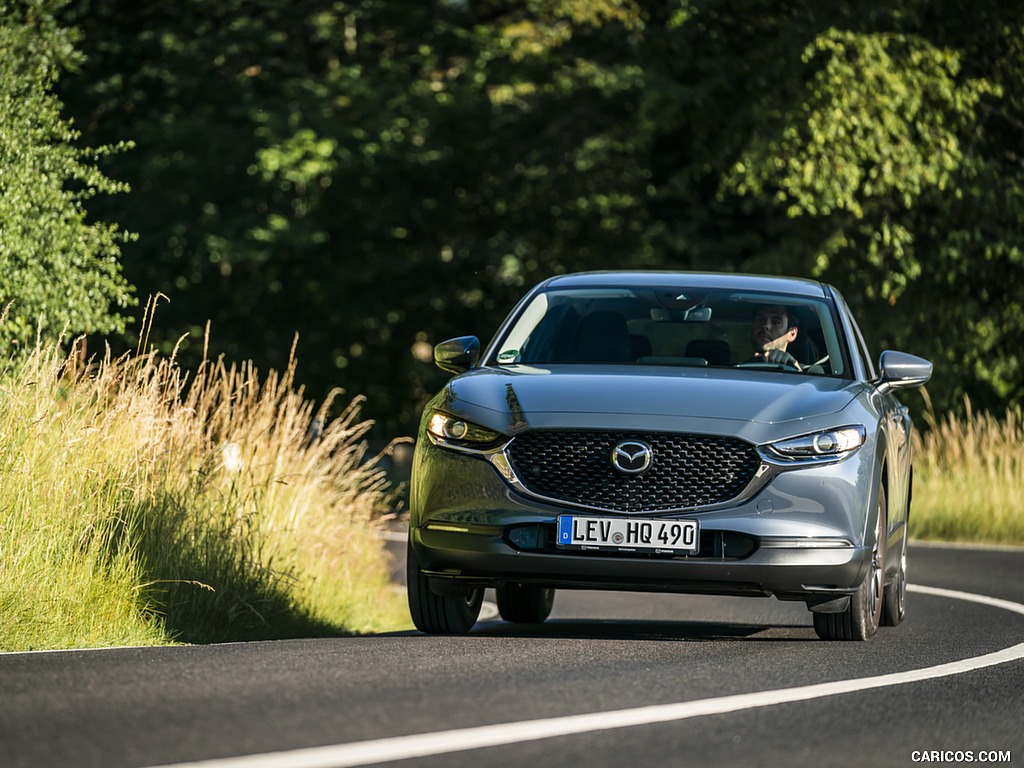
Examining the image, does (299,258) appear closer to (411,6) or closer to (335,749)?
(411,6)

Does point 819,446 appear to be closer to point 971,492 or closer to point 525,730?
point 525,730

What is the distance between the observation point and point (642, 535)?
913cm

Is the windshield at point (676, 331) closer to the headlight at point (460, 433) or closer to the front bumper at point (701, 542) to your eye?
the headlight at point (460, 433)

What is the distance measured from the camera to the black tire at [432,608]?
32.0 feet

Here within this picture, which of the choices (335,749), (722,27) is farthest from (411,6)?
(335,749)

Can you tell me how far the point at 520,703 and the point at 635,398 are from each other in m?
2.48

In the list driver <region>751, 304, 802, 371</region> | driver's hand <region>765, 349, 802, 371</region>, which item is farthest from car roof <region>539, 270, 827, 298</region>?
driver's hand <region>765, 349, 802, 371</region>

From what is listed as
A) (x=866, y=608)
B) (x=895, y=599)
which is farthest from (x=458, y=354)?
(x=895, y=599)

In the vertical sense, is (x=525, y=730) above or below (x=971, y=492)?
above

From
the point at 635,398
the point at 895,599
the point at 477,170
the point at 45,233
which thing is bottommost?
the point at 895,599

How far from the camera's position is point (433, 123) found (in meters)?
35.9

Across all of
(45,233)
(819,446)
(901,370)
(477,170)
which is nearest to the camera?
(819,446)

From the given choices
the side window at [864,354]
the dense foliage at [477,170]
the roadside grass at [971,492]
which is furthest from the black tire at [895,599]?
the dense foliage at [477,170]

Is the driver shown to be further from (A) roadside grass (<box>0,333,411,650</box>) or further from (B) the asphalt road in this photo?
(A) roadside grass (<box>0,333,411,650</box>)
